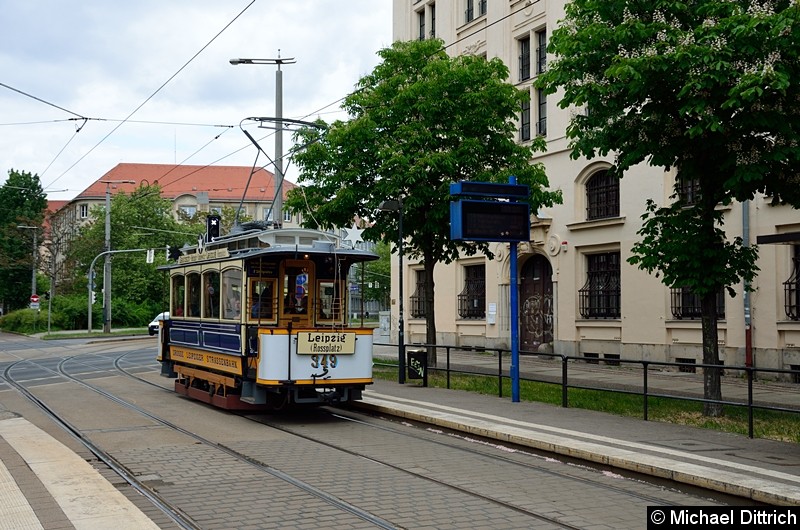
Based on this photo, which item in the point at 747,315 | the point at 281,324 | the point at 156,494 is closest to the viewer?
the point at 156,494

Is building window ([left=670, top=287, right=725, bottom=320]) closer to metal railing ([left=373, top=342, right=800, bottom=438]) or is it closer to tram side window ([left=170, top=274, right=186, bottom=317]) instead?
metal railing ([left=373, top=342, right=800, bottom=438])

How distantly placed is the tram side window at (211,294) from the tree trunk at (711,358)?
8766 millimetres

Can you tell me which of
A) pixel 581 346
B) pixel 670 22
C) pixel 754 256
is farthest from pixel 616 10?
pixel 581 346

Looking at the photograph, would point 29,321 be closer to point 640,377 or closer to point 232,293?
point 640,377

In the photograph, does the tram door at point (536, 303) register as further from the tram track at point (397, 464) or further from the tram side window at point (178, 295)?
the tram track at point (397, 464)

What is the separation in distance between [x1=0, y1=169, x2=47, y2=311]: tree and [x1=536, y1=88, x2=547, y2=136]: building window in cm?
5465

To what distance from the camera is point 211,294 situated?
667 inches

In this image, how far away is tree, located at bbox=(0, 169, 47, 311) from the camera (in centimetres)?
7688

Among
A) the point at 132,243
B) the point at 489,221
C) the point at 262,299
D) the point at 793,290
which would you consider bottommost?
the point at 262,299

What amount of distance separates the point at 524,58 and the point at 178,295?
59.6ft

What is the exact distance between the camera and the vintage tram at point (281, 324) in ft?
47.9

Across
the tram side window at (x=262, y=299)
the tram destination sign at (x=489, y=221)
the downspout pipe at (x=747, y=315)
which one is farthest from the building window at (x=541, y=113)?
the tram side window at (x=262, y=299)

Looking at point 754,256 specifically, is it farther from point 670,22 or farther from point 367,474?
point 367,474

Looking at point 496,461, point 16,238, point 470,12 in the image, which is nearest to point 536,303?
point 470,12
